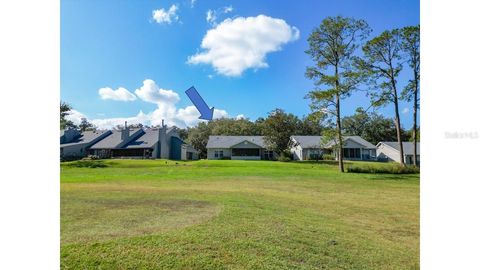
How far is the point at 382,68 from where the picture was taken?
9.77 feet

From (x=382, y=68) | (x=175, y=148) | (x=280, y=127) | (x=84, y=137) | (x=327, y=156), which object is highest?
(x=382, y=68)

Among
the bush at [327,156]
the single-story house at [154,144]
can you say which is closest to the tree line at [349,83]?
the single-story house at [154,144]

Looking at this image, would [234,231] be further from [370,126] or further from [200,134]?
[370,126]

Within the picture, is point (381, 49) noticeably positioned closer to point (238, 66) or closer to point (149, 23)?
point (238, 66)

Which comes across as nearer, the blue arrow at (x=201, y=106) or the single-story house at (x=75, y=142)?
the blue arrow at (x=201, y=106)

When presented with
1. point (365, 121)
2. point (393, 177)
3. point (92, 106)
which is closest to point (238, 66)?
point (92, 106)

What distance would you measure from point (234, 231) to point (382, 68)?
6.50 feet

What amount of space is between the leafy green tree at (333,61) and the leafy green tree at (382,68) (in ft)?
0.38

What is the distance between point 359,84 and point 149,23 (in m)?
1.82

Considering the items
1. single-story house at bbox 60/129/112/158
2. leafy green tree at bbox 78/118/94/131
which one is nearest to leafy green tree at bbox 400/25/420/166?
leafy green tree at bbox 78/118/94/131

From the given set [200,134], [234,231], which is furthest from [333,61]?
[234,231]

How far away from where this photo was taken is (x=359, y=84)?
2.83 meters

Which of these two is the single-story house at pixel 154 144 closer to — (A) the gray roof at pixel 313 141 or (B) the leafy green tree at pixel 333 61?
(A) the gray roof at pixel 313 141

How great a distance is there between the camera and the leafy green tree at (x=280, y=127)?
3.18m
